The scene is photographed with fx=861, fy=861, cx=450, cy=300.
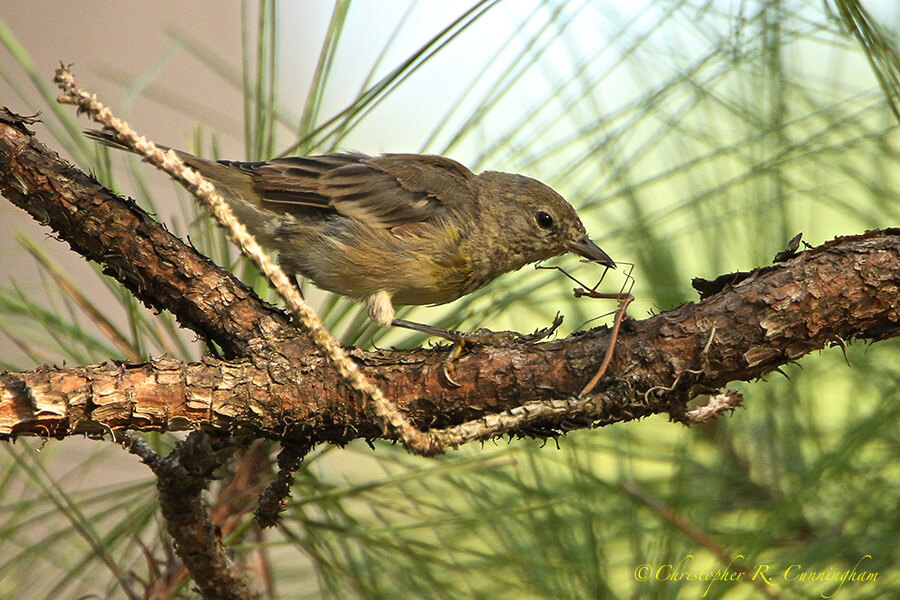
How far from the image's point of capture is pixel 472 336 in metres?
2.29

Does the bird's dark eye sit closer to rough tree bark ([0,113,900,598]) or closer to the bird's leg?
the bird's leg

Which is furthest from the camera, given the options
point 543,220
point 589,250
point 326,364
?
point 543,220

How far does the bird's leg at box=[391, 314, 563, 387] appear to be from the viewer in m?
1.79

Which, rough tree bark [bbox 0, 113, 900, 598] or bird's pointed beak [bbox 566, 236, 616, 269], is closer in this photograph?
rough tree bark [bbox 0, 113, 900, 598]

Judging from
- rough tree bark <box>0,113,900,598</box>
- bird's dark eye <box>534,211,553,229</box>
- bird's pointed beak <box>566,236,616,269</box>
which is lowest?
rough tree bark <box>0,113,900,598</box>

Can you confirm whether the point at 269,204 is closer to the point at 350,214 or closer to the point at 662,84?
the point at 350,214

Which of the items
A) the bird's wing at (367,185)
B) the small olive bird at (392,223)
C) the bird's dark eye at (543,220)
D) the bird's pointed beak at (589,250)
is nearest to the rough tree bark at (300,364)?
the small olive bird at (392,223)

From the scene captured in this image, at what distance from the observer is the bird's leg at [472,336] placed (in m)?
1.79

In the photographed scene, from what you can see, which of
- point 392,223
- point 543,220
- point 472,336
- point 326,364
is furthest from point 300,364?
point 543,220

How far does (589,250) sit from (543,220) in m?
0.25

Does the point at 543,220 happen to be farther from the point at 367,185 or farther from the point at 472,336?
the point at 472,336

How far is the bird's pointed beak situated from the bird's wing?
426 millimetres

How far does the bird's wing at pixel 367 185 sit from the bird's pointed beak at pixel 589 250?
0.43 m

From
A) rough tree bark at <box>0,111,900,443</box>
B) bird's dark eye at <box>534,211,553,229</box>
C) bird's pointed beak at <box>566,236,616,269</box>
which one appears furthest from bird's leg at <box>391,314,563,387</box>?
bird's dark eye at <box>534,211,553,229</box>
